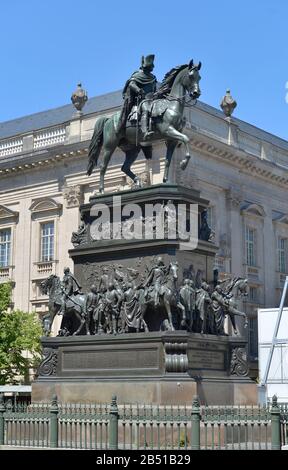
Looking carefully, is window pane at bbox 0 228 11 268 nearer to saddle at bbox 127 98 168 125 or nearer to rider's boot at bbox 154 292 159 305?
saddle at bbox 127 98 168 125

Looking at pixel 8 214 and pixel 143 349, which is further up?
pixel 8 214

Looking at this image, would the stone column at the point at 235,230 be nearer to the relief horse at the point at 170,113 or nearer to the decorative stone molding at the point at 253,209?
the decorative stone molding at the point at 253,209

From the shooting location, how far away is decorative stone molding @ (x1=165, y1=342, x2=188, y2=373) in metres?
15.7

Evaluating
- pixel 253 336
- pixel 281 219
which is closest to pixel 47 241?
pixel 253 336

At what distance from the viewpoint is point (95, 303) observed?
17219 millimetres

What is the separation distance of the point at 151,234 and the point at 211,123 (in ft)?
106

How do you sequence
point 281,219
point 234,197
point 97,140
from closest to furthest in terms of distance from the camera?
point 97,140 < point 234,197 < point 281,219

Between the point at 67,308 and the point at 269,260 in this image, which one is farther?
the point at 269,260

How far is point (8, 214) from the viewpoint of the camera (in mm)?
51906

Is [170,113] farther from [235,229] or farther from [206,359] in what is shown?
[235,229]

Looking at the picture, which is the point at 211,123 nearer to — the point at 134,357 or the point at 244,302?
the point at 244,302

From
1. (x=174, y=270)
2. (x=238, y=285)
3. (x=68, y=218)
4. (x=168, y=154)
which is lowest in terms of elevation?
(x=238, y=285)

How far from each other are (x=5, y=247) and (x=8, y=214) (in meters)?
2.10

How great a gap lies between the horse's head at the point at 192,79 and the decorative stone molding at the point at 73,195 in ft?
99.0
